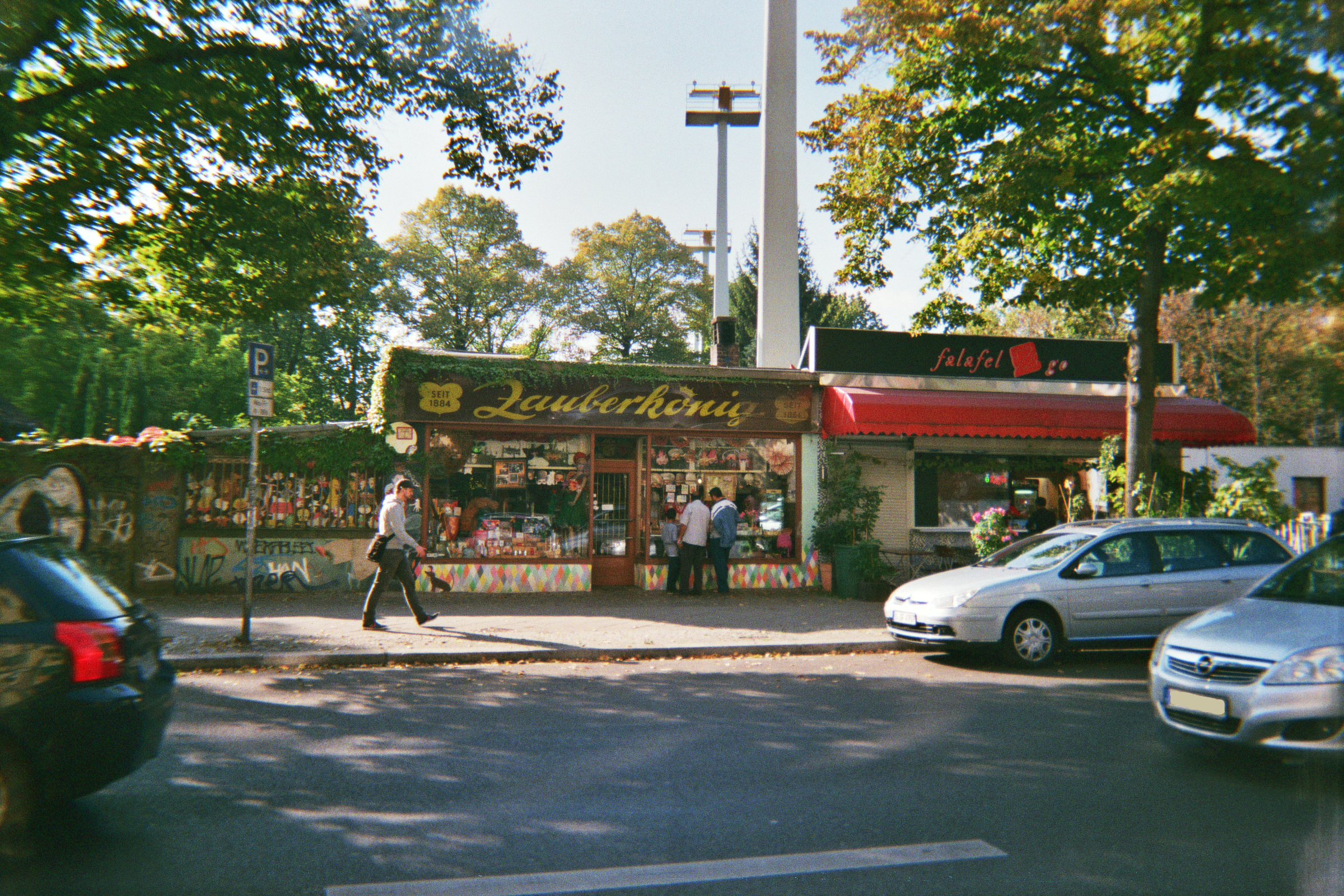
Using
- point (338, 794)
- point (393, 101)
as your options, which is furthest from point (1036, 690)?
point (393, 101)

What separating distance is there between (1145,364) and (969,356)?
432 cm

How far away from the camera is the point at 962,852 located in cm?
424

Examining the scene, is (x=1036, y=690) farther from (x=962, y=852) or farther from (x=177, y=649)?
(x=177, y=649)

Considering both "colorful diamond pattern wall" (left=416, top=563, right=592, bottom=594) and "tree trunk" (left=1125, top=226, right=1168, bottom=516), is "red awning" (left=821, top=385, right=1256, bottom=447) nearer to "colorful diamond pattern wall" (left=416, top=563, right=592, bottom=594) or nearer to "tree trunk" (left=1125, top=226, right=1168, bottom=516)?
"tree trunk" (left=1125, top=226, right=1168, bottom=516)

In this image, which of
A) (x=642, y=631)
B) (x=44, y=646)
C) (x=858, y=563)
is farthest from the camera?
(x=858, y=563)

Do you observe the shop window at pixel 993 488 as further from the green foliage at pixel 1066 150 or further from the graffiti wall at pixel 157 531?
the graffiti wall at pixel 157 531

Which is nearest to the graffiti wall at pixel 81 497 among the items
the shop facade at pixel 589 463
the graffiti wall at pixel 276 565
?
the graffiti wall at pixel 276 565

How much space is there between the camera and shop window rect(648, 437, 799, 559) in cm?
1534

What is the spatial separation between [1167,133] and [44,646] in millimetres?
12381

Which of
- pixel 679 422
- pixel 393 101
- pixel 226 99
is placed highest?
pixel 393 101

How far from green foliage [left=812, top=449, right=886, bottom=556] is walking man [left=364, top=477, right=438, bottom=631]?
7.47 metres

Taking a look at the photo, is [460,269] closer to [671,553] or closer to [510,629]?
[671,553]

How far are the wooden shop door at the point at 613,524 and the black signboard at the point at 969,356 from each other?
4110mm

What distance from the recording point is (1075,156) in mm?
11656
